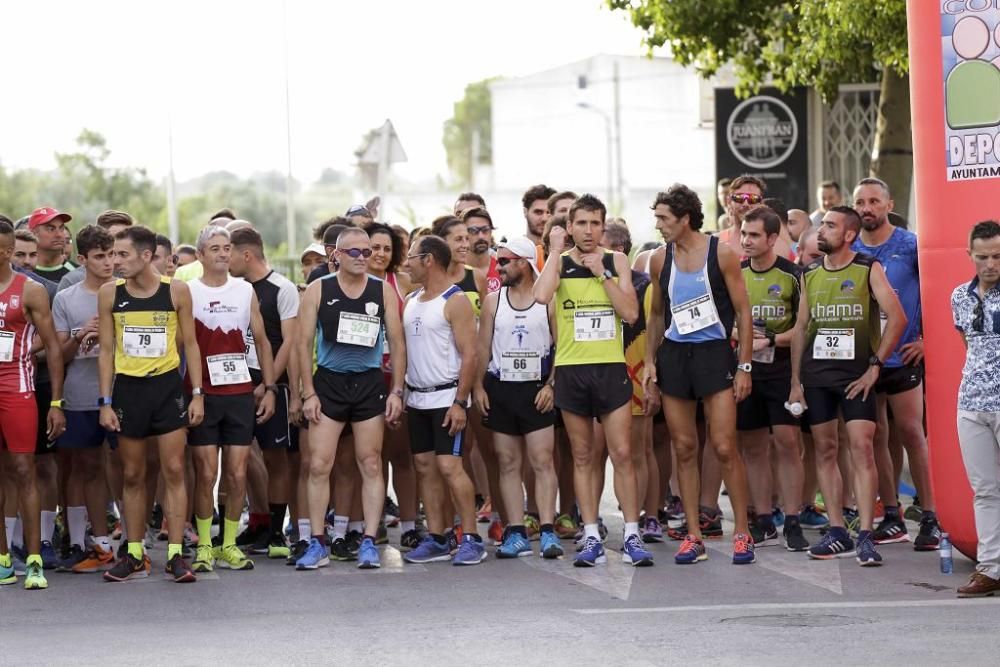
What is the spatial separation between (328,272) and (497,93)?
7558 cm

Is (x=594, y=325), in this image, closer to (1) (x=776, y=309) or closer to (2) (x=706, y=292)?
(2) (x=706, y=292)

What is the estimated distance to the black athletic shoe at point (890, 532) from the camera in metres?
10.9

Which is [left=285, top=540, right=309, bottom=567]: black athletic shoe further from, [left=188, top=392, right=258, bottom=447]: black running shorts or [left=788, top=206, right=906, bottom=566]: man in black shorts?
[left=788, top=206, right=906, bottom=566]: man in black shorts

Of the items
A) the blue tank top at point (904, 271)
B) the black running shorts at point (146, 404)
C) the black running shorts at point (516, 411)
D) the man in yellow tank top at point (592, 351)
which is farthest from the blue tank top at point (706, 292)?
the black running shorts at point (146, 404)

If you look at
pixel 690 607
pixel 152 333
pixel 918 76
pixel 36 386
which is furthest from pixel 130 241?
pixel 918 76

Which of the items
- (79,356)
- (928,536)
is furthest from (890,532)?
(79,356)

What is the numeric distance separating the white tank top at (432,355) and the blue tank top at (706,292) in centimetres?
137

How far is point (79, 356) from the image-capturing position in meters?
10.6

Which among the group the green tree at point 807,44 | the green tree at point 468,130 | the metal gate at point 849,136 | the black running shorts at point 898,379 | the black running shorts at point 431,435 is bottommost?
the black running shorts at point 431,435

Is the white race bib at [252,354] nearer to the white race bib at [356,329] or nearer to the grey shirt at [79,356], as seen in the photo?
the white race bib at [356,329]

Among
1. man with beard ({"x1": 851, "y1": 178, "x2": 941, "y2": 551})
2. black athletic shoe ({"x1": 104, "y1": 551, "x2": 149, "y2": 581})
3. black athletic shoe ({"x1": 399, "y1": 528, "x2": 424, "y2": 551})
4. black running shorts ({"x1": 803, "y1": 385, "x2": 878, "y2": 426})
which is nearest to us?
black athletic shoe ({"x1": 104, "y1": 551, "x2": 149, "y2": 581})

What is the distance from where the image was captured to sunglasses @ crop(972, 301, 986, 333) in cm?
884

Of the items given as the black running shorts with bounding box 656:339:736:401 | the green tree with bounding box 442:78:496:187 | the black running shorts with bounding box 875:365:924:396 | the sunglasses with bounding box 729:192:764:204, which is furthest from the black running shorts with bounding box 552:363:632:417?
the green tree with bounding box 442:78:496:187

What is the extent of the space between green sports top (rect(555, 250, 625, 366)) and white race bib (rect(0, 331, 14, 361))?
331cm
